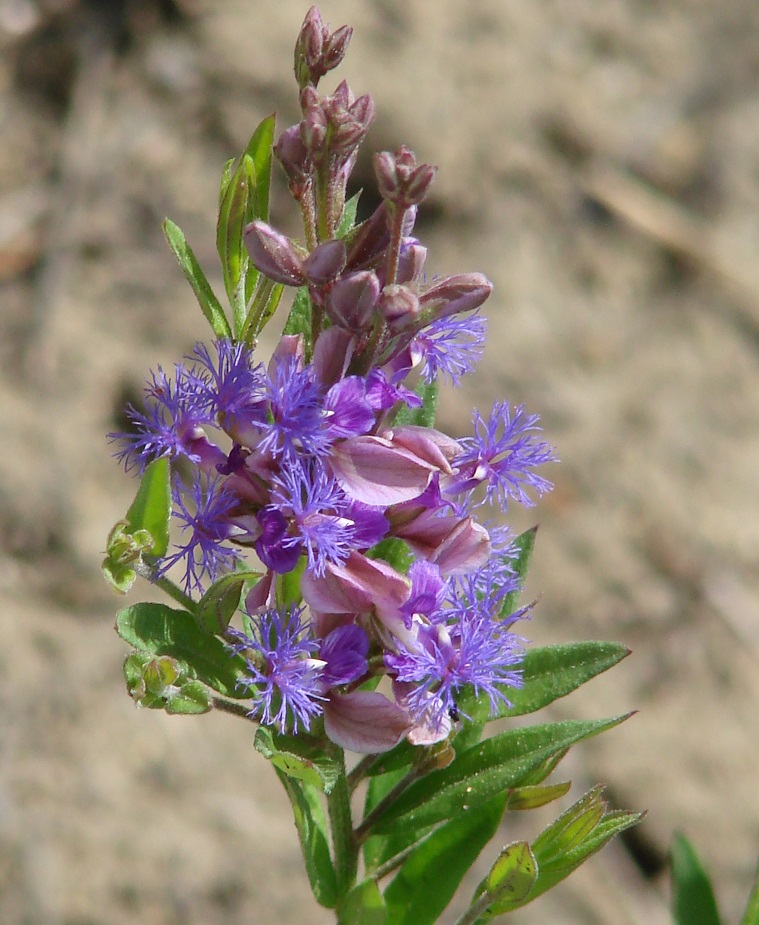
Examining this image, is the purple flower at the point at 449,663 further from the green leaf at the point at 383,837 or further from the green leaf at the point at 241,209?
the green leaf at the point at 241,209

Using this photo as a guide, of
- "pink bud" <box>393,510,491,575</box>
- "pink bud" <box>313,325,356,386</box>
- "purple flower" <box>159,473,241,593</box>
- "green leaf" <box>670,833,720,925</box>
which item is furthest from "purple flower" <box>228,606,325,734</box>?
"green leaf" <box>670,833,720,925</box>

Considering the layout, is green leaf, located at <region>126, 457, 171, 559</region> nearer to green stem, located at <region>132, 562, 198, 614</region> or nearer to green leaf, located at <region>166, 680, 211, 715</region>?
green stem, located at <region>132, 562, 198, 614</region>

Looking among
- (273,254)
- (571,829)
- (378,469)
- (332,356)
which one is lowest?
(571,829)

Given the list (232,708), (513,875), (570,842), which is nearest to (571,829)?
(570,842)

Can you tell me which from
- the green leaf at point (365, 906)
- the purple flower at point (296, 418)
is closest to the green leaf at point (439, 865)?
the green leaf at point (365, 906)

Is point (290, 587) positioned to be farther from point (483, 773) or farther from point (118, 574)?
point (483, 773)
